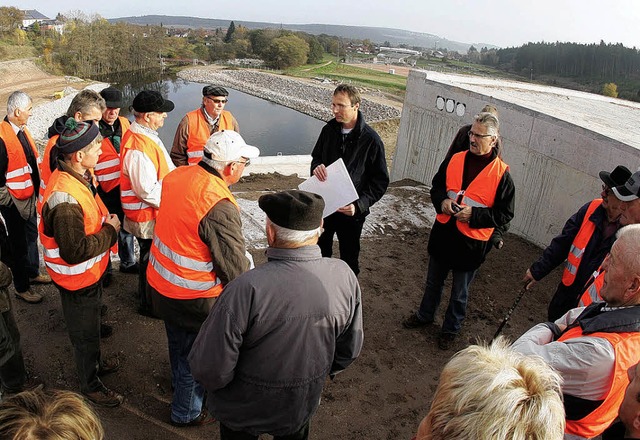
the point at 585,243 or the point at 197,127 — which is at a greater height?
the point at 197,127

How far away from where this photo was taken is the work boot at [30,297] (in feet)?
13.0

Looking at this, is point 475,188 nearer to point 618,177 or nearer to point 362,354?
point 618,177

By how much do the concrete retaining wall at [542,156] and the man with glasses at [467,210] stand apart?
2.64 metres

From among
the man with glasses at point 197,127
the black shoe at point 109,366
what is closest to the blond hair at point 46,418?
the black shoe at point 109,366

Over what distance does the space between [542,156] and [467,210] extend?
351 centimetres

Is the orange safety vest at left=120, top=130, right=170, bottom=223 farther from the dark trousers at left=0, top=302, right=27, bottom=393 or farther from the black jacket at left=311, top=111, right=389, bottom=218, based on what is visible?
the black jacket at left=311, top=111, right=389, bottom=218

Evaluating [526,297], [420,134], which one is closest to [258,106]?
[420,134]

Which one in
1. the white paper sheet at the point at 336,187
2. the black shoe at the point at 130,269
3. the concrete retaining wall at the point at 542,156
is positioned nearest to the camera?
the white paper sheet at the point at 336,187

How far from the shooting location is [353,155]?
13.4 ft

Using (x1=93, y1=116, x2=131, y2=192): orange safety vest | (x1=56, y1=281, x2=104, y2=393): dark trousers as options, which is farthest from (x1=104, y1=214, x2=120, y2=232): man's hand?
(x1=93, y1=116, x2=131, y2=192): orange safety vest

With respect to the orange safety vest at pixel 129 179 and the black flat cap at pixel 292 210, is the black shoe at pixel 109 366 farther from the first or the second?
the black flat cap at pixel 292 210

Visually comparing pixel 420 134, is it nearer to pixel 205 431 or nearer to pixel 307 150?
pixel 205 431

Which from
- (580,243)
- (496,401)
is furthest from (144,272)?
(580,243)

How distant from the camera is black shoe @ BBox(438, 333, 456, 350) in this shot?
407 centimetres
